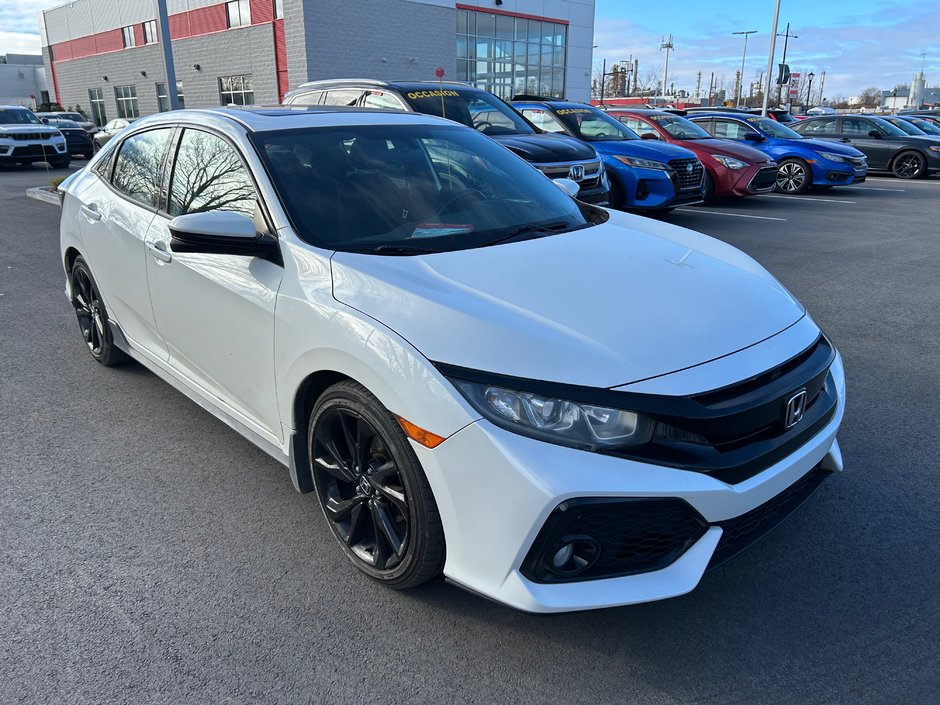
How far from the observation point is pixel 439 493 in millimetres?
2234

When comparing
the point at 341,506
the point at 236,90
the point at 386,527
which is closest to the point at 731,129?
the point at 341,506

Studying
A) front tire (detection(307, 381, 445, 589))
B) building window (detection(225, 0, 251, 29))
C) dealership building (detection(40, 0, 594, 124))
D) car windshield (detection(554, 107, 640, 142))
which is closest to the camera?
front tire (detection(307, 381, 445, 589))

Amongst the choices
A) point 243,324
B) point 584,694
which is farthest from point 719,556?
point 243,324

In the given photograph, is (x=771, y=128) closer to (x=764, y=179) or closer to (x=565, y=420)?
(x=764, y=179)

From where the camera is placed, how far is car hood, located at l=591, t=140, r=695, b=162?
10.3 m

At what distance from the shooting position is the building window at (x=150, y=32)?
1479 inches

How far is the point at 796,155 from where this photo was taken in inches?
566

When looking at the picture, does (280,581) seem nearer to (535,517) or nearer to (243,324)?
(243,324)

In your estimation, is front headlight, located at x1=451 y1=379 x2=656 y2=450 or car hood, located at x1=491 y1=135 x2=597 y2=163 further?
car hood, located at x1=491 y1=135 x2=597 y2=163

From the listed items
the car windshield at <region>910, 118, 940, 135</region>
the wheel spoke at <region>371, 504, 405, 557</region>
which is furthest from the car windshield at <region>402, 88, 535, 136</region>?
the car windshield at <region>910, 118, 940, 135</region>

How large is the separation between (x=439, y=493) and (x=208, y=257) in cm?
163

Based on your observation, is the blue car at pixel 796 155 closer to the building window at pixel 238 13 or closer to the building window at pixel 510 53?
the building window at pixel 510 53

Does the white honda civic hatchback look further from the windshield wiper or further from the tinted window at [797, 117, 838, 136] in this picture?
the tinted window at [797, 117, 838, 136]

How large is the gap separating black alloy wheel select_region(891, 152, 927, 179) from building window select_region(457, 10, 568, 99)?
16815mm
